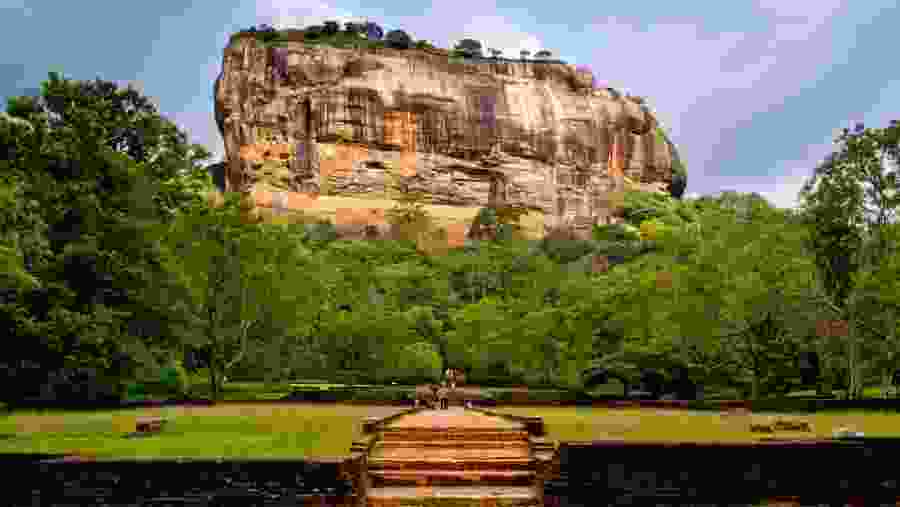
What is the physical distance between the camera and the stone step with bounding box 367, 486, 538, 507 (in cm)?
1280

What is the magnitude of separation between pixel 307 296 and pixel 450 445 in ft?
99.5

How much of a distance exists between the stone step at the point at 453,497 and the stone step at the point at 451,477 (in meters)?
0.26

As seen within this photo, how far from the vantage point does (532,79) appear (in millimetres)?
153500

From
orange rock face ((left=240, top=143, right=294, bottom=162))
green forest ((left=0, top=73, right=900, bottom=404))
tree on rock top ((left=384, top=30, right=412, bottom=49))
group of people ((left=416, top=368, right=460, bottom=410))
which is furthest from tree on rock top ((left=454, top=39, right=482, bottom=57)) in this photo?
group of people ((left=416, top=368, right=460, bottom=410))

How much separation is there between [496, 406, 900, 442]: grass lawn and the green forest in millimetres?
8704

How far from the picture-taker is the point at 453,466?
14.6 metres

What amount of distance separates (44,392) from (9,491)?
19894mm

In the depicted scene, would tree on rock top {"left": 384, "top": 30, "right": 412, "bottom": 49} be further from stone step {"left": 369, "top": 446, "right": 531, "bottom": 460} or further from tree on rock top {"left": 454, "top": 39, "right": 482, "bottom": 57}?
stone step {"left": 369, "top": 446, "right": 531, "bottom": 460}

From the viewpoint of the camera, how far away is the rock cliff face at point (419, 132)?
136m

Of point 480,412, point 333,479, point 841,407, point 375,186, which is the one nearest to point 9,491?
point 333,479

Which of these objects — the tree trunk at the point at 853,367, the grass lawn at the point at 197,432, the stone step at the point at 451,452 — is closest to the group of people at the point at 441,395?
the grass lawn at the point at 197,432

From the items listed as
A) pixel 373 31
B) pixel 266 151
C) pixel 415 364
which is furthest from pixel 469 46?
pixel 415 364

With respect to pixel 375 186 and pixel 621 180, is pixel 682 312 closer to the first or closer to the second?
pixel 375 186

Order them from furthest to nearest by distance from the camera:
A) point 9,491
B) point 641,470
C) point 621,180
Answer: point 621,180 → point 641,470 → point 9,491
